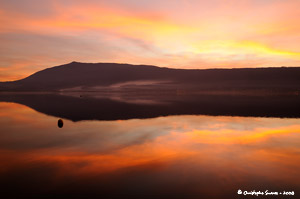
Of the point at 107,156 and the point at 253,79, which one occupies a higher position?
the point at 253,79

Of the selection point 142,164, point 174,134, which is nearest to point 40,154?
point 142,164

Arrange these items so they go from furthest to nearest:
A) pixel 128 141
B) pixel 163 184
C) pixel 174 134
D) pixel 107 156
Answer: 1. pixel 174 134
2. pixel 128 141
3. pixel 107 156
4. pixel 163 184

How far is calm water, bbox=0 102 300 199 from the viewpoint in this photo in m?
8.40

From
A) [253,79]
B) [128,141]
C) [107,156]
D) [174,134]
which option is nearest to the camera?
[107,156]

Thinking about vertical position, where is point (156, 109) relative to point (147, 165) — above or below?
above

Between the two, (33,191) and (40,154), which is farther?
(40,154)

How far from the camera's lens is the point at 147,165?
436 inches

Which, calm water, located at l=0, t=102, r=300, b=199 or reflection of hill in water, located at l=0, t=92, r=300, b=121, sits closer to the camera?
calm water, located at l=0, t=102, r=300, b=199

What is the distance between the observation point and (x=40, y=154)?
1306 cm

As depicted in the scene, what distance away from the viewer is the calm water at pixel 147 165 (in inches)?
331

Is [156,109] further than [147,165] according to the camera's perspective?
Yes

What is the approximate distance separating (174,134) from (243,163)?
26.8 feet

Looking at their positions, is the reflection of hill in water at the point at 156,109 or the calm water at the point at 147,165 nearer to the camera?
the calm water at the point at 147,165

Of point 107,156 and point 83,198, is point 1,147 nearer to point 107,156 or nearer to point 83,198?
point 107,156
